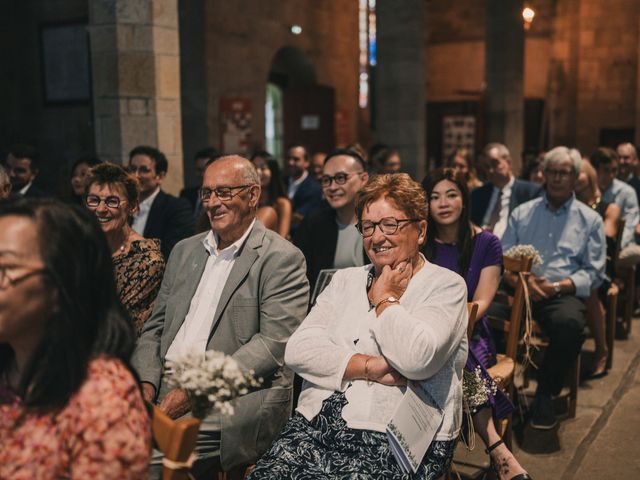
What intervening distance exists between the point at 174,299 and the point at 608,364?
3664mm

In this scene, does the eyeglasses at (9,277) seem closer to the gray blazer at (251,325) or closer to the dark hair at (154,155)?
the gray blazer at (251,325)

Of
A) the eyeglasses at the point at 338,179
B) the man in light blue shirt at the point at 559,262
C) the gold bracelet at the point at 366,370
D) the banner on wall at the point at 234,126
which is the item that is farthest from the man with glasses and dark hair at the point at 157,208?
the banner on wall at the point at 234,126

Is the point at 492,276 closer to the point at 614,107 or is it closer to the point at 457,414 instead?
the point at 457,414

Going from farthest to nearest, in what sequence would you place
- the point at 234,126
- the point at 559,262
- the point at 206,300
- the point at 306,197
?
the point at 234,126 < the point at 306,197 < the point at 559,262 < the point at 206,300

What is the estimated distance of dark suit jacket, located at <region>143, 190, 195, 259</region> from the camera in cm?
526

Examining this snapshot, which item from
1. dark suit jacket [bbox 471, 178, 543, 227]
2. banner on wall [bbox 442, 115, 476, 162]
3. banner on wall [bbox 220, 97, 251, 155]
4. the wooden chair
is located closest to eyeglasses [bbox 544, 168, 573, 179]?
the wooden chair

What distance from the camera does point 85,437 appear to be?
1.55 m

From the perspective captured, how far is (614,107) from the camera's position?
18281 mm

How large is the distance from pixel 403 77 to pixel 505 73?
12.4 ft

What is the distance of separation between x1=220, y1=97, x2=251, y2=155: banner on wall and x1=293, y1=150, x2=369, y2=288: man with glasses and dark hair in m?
6.65

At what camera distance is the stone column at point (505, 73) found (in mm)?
13820

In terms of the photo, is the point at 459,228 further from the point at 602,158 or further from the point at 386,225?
the point at 602,158

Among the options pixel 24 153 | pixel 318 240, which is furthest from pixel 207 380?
pixel 24 153

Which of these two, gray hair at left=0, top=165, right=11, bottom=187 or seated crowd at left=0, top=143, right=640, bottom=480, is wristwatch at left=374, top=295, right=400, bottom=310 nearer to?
seated crowd at left=0, top=143, right=640, bottom=480
